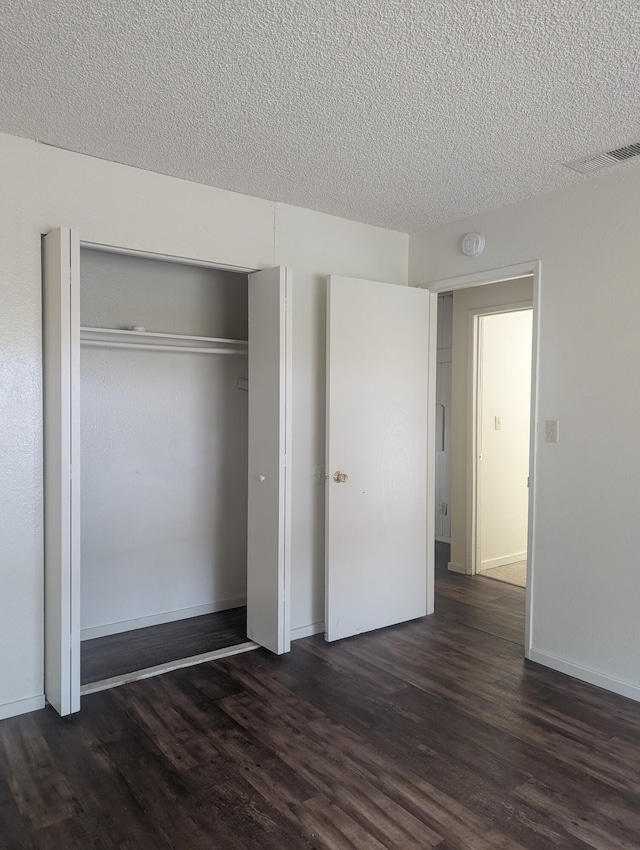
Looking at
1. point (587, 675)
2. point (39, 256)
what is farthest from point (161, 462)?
point (587, 675)

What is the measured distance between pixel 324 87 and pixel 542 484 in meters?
2.31

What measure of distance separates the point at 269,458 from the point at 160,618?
4.59 ft

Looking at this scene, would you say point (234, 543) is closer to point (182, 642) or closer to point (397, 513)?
point (182, 642)

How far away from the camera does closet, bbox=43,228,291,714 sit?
332 cm

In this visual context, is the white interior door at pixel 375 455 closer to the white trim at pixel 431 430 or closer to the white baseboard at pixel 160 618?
the white trim at pixel 431 430

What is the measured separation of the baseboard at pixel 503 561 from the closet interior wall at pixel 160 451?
2.20 meters

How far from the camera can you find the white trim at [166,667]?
306 centimetres

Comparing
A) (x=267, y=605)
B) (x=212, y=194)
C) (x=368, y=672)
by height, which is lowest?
(x=368, y=672)

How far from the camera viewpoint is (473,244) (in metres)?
3.83

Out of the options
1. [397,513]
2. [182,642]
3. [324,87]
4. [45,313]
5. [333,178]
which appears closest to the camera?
[324,87]

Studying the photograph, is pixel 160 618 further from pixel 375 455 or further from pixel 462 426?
pixel 462 426

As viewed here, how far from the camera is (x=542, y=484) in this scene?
3.46 m

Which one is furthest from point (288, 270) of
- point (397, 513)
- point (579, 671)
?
point (579, 671)

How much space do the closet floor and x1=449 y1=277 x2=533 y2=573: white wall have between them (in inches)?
82.4
